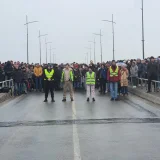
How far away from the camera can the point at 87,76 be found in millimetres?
22281

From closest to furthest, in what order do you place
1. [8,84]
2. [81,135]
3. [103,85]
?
[81,135] → [103,85] → [8,84]

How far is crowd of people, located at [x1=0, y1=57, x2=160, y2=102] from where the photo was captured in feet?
72.7

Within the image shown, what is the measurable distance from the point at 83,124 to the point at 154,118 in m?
2.62

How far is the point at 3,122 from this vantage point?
14.0 metres

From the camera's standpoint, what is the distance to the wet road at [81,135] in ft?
28.3

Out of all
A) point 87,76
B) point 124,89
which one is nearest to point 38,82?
point 124,89

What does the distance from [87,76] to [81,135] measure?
11.5m

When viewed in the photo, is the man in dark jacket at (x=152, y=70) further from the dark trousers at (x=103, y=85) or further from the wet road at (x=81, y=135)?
the wet road at (x=81, y=135)

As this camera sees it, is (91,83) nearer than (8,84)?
Yes

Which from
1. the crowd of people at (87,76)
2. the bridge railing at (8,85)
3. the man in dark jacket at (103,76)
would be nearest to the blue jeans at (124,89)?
the crowd of people at (87,76)

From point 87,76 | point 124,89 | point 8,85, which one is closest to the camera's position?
point 87,76

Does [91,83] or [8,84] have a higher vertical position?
[91,83]

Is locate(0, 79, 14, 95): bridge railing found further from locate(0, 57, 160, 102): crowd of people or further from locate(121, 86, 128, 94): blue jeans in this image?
locate(121, 86, 128, 94): blue jeans

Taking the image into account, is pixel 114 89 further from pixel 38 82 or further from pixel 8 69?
pixel 8 69
